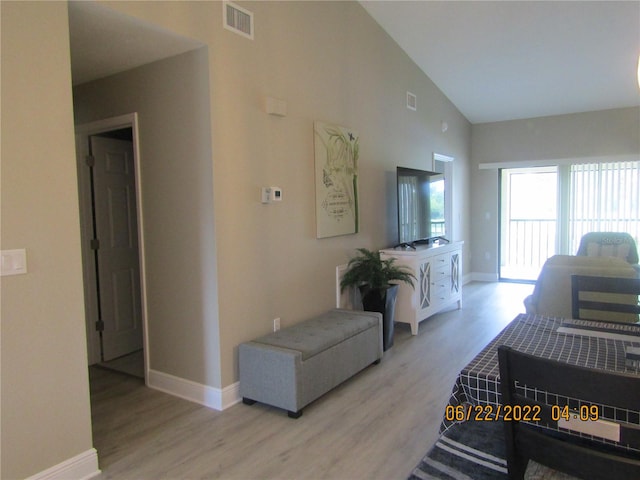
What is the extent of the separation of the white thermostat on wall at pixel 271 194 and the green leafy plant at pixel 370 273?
117 cm

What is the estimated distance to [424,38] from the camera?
197 inches

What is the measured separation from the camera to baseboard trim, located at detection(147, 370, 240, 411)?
3.00m

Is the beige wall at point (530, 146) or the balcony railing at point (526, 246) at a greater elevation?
the beige wall at point (530, 146)

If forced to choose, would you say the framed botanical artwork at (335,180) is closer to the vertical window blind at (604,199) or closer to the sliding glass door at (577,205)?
the sliding glass door at (577,205)

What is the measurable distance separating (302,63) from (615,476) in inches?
133

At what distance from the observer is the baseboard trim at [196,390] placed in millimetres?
2996

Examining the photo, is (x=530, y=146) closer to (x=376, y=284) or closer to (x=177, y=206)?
(x=376, y=284)

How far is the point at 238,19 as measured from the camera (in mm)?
3066

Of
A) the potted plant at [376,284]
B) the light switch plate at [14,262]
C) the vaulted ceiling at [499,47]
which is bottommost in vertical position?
the potted plant at [376,284]

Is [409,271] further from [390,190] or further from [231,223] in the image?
[231,223]

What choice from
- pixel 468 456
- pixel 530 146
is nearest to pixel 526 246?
pixel 530 146

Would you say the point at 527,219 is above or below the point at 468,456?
above

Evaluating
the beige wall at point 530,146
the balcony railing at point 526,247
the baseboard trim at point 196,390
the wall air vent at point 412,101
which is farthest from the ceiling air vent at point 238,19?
the balcony railing at point 526,247

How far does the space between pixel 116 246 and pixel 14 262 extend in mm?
2062
